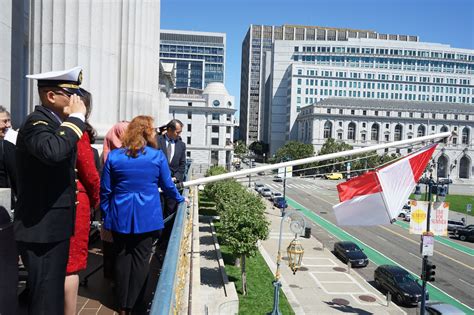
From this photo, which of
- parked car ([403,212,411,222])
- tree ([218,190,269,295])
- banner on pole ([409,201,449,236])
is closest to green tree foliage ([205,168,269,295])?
tree ([218,190,269,295])

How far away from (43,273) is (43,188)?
63 cm

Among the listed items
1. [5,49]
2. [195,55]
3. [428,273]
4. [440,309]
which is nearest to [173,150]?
[5,49]

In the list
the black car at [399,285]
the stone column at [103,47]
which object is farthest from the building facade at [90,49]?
the black car at [399,285]

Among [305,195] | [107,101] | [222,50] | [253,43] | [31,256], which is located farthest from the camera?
[253,43]

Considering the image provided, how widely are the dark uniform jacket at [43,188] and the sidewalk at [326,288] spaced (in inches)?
789

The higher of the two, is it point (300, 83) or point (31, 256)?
point (300, 83)

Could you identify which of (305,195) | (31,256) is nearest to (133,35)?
(31,256)

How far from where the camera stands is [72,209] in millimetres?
2992

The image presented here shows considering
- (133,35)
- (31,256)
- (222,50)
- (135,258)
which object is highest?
(222,50)

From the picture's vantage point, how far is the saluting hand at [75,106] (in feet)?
9.66

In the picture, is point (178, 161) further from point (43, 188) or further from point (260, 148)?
point (260, 148)

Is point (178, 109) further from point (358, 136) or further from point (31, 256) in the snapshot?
point (31, 256)

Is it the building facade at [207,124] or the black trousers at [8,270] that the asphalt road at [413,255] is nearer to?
the black trousers at [8,270]

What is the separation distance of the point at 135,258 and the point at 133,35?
658cm
